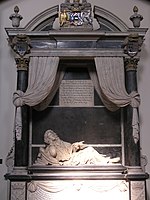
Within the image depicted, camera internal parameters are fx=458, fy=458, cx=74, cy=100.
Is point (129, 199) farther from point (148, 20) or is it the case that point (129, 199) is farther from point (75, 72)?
point (148, 20)

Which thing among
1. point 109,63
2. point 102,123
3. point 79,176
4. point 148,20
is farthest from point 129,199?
point 148,20

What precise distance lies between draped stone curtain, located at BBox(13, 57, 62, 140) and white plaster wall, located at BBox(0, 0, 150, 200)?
2.12 ft

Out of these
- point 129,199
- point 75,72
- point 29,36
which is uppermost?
point 29,36

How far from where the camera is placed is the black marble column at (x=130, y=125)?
637 cm

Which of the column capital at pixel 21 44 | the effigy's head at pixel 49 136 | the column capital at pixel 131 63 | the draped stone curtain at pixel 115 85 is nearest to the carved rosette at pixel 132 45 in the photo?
the column capital at pixel 131 63

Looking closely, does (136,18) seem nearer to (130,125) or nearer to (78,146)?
(130,125)

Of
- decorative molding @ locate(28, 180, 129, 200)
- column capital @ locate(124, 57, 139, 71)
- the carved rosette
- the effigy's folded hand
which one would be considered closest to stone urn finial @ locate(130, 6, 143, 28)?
the carved rosette

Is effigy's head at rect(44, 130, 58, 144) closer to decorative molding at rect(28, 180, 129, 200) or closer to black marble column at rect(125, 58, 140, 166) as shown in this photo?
decorative molding at rect(28, 180, 129, 200)

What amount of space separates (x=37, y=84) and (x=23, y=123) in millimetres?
585

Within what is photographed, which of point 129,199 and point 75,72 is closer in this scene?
point 129,199

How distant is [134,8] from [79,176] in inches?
102

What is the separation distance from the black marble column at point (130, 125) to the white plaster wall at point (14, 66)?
440mm

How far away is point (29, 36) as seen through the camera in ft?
22.0

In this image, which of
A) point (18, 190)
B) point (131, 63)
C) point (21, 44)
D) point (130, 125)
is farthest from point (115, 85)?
point (18, 190)
